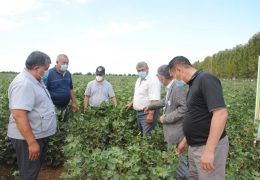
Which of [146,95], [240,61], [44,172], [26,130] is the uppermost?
[240,61]

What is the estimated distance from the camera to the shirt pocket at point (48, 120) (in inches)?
92.2

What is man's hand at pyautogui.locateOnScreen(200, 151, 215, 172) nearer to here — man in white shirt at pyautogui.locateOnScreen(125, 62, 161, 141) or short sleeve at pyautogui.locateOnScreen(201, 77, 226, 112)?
short sleeve at pyautogui.locateOnScreen(201, 77, 226, 112)

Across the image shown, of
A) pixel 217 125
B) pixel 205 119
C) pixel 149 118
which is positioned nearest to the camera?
pixel 217 125

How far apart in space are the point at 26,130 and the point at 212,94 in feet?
6.68

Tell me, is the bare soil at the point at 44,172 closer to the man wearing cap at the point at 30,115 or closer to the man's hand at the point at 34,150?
the man wearing cap at the point at 30,115

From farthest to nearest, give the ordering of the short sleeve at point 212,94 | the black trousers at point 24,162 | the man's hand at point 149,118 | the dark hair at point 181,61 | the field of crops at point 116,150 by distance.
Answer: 1. the man's hand at point 149,118
2. the black trousers at point 24,162
3. the dark hair at point 181,61
4. the field of crops at point 116,150
5. the short sleeve at point 212,94

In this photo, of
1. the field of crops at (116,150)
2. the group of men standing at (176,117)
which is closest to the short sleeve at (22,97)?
the group of men standing at (176,117)

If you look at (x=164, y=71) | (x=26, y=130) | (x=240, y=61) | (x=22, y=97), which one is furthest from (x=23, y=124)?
(x=240, y=61)

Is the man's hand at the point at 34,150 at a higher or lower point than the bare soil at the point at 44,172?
higher

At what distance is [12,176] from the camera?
10.8 feet

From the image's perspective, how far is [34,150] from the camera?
2203 millimetres

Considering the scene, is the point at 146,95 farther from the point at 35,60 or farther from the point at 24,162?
the point at 24,162

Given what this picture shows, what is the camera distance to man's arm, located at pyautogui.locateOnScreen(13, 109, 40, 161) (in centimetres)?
211

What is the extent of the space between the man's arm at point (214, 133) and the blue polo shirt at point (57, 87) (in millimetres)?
3142
